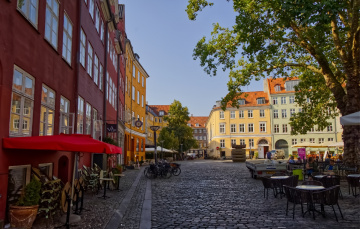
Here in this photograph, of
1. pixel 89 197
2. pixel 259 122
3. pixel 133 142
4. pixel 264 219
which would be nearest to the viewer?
pixel 264 219

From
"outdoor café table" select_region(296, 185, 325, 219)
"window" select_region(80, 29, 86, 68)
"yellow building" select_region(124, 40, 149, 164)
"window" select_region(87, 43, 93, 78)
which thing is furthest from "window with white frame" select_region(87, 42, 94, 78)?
"yellow building" select_region(124, 40, 149, 164)

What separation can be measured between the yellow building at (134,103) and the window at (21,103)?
24638 mm

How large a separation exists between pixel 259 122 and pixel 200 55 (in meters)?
54.1

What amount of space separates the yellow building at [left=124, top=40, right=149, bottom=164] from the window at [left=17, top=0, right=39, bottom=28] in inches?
962

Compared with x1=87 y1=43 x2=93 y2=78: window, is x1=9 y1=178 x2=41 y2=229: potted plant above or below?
below

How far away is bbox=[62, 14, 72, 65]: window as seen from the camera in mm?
11914

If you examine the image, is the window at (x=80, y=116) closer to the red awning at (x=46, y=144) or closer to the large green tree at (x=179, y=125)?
the red awning at (x=46, y=144)

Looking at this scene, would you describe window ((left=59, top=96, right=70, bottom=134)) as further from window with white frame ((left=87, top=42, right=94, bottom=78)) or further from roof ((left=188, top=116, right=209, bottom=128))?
roof ((left=188, top=116, right=209, bottom=128))

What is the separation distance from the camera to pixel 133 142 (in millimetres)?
39969

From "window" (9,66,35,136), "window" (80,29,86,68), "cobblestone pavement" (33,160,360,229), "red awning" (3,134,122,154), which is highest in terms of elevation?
"window" (80,29,86,68)

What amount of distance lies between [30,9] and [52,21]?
73.3 inches

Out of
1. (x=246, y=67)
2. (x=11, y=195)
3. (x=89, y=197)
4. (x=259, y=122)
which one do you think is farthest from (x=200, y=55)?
(x=259, y=122)

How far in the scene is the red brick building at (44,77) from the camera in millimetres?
7039

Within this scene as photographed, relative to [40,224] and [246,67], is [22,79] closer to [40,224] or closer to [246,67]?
[40,224]
